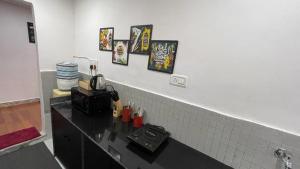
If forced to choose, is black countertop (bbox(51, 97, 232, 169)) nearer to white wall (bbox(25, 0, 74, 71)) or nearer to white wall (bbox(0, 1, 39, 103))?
white wall (bbox(25, 0, 74, 71))

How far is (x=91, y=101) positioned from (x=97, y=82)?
0.24 m

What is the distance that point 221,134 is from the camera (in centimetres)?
110

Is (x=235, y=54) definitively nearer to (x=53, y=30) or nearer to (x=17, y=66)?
(x=53, y=30)

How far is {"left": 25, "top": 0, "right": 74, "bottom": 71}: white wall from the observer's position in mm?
2094

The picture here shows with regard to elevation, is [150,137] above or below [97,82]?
below

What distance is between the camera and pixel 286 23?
82cm

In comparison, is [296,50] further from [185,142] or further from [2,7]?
[2,7]

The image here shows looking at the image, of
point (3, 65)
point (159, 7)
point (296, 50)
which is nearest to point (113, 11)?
point (159, 7)

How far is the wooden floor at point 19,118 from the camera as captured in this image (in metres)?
2.45

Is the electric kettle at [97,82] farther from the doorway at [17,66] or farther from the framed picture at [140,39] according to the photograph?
the doorway at [17,66]

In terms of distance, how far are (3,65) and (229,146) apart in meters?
4.27

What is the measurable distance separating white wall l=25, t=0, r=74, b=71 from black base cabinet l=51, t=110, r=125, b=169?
102 cm

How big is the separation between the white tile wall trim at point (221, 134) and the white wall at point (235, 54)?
60 millimetres

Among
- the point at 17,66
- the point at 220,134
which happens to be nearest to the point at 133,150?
the point at 220,134
